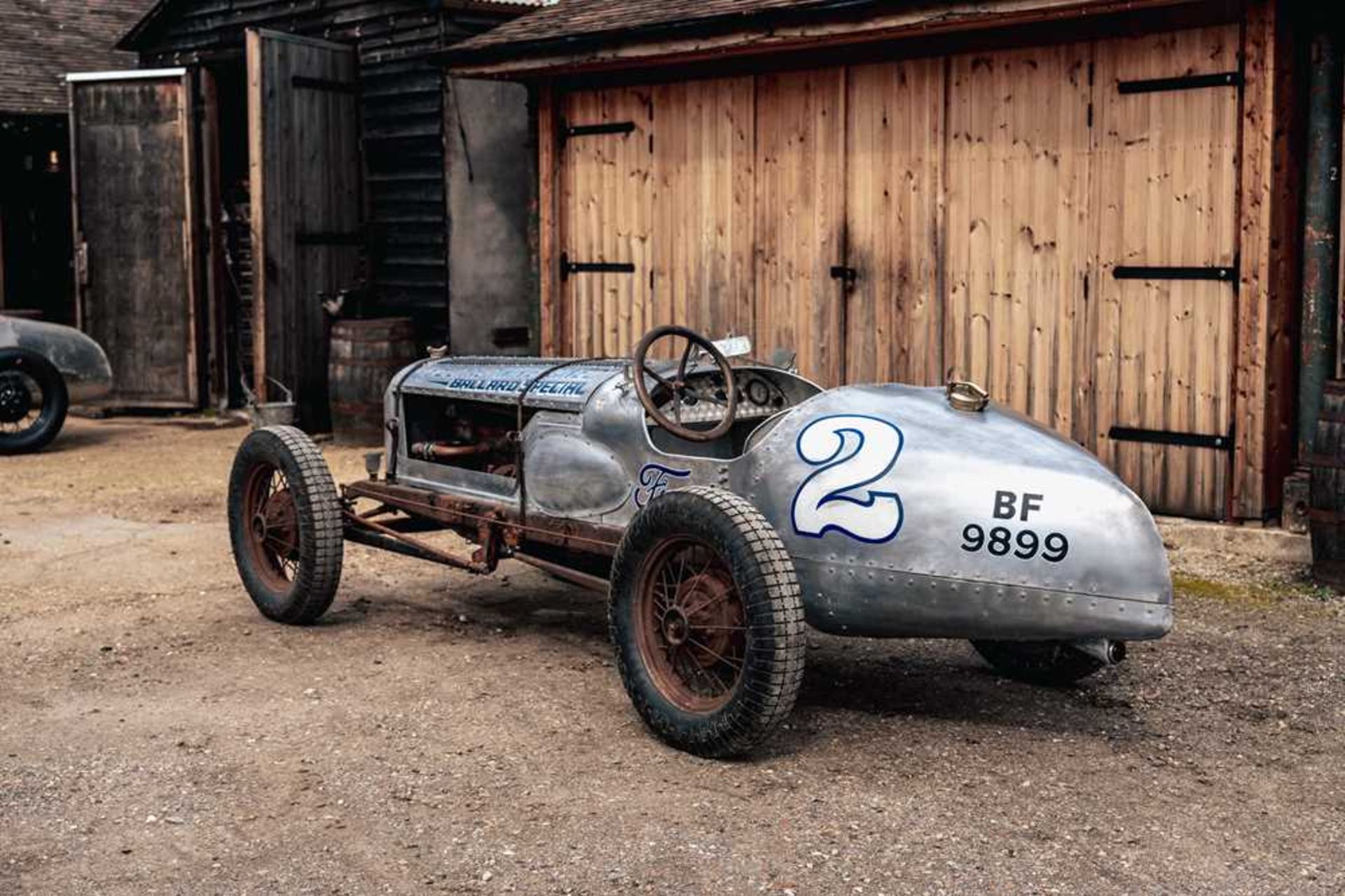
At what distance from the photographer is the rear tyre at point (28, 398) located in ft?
40.4

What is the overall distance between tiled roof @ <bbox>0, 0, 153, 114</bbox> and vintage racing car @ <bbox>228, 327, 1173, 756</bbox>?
45.7 ft

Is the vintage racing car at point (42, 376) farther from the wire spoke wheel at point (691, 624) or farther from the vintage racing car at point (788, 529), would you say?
the wire spoke wheel at point (691, 624)

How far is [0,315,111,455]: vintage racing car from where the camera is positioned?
1234 centimetres

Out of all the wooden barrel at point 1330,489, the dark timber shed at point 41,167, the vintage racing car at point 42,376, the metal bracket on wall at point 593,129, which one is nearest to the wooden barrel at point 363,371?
the vintage racing car at point 42,376

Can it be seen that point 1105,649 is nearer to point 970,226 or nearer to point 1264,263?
point 1264,263

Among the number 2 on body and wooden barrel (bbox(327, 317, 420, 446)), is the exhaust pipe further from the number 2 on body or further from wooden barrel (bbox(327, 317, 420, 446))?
wooden barrel (bbox(327, 317, 420, 446))

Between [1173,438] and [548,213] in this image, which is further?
[548,213]

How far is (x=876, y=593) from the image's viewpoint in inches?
200

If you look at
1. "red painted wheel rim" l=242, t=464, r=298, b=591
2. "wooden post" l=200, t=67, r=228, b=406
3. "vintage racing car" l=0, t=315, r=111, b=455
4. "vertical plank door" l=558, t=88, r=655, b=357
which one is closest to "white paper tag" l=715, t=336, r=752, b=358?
"red painted wheel rim" l=242, t=464, r=298, b=591

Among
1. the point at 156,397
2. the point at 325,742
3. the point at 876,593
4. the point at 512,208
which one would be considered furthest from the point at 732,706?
the point at 156,397

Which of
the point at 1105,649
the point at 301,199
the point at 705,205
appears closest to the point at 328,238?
the point at 301,199

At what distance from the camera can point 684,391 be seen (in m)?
6.01

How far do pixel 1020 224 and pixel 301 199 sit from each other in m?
6.54

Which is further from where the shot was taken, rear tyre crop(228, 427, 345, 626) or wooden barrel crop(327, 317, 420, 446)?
wooden barrel crop(327, 317, 420, 446)
